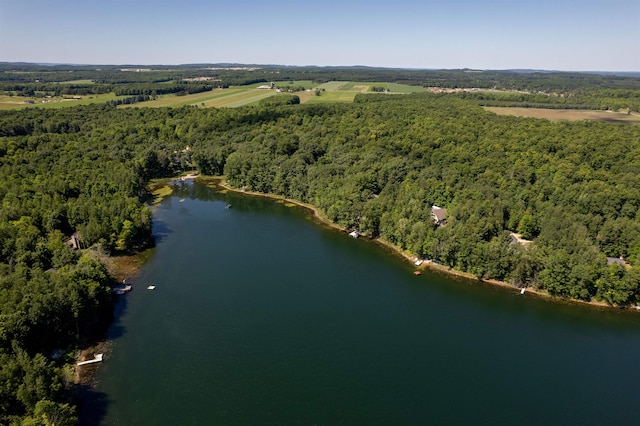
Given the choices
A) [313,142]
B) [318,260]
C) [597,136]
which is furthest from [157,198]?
[597,136]

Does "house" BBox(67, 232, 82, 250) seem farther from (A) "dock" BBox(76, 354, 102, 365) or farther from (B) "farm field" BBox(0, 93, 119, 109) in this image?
(B) "farm field" BBox(0, 93, 119, 109)

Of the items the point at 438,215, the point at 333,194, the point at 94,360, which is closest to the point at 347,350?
the point at 94,360

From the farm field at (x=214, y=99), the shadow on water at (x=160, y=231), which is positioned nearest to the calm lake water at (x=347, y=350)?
the shadow on water at (x=160, y=231)

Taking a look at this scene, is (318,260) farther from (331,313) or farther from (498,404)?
(498,404)

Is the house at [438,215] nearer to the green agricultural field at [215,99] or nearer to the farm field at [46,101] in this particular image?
the green agricultural field at [215,99]

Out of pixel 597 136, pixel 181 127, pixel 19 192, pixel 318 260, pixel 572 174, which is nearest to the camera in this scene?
pixel 318 260
